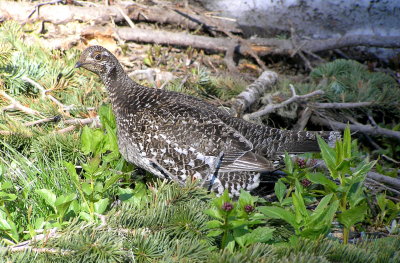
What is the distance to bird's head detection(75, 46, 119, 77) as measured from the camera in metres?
4.31

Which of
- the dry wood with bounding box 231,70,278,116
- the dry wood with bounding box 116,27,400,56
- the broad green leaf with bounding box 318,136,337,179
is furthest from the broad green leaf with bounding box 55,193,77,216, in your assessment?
the dry wood with bounding box 116,27,400,56

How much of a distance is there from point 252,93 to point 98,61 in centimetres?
163

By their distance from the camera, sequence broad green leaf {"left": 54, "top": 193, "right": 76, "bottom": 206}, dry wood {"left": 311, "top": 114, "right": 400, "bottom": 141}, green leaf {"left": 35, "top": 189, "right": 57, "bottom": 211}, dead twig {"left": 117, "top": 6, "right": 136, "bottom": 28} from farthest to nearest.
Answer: dead twig {"left": 117, "top": 6, "right": 136, "bottom": 28} < dry wood {"left": 311, "top": 114, "right": 400, "bottom": 141} < green leaf {"left": 35, "top": 189, "right": 57, "bottom": 211} < broad green leaf {"left": 54, "top": 193, "right": 76, "bottom": 206}

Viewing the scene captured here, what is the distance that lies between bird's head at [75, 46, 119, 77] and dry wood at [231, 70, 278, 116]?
1.25 metres

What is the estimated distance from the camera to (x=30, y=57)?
477cm

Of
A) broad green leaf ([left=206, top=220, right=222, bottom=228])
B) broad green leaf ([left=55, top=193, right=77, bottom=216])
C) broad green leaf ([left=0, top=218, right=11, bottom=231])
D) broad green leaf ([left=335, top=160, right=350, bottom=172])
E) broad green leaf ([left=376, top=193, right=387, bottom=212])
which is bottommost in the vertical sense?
broad green leaf ([left=376, top=193, right=387, bottom=212])

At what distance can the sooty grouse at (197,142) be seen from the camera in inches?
149

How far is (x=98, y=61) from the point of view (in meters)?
4.34

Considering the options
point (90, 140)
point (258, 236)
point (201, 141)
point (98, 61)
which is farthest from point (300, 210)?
point (98, 61)

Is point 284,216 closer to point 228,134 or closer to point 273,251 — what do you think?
point 273,251

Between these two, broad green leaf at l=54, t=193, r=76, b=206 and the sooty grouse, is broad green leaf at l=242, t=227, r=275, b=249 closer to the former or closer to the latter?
broad green leaf at l=54, t=193, r=76, b=206

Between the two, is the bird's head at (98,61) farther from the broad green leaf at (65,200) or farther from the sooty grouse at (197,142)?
the broad green leaf at (65,200)

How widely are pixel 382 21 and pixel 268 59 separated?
1.66 metres

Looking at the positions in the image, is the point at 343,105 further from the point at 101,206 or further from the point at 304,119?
the point at 101,206
